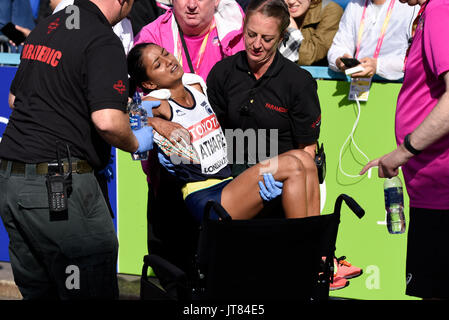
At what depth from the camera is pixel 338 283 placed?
13.5 feet

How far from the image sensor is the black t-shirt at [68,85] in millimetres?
2816

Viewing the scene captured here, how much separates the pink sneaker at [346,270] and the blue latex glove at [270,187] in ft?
4.09

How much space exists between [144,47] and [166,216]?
1362mm

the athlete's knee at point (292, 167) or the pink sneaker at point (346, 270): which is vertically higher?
the athlete's knee at point (292, 167)

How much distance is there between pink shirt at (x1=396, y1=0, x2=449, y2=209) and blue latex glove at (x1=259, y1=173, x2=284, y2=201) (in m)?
0.74

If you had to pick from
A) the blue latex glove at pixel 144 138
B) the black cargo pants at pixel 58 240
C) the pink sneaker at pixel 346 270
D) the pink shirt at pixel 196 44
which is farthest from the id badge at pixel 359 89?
the black cargo pants at pixel 58 240

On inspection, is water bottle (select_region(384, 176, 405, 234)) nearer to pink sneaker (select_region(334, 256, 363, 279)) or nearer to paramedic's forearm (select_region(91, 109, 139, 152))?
pink sneaker (select_region(334, 256, 363, 279))

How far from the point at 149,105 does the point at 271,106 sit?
2.51 feet

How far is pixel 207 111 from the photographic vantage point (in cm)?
385

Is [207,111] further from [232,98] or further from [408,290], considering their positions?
[408,290]

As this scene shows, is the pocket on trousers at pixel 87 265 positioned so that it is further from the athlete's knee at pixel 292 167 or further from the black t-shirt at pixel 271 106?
the black t-shirt at pixel 271 106

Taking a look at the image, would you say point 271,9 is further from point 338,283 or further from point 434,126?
point 338,283

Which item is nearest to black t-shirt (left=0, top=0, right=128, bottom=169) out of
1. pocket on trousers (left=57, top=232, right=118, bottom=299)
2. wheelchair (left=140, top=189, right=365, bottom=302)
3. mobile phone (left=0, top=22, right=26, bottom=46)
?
pocket on trousers (left=57, top=232, right=118, bottom=299)

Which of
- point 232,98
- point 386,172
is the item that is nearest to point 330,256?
point 386,172
